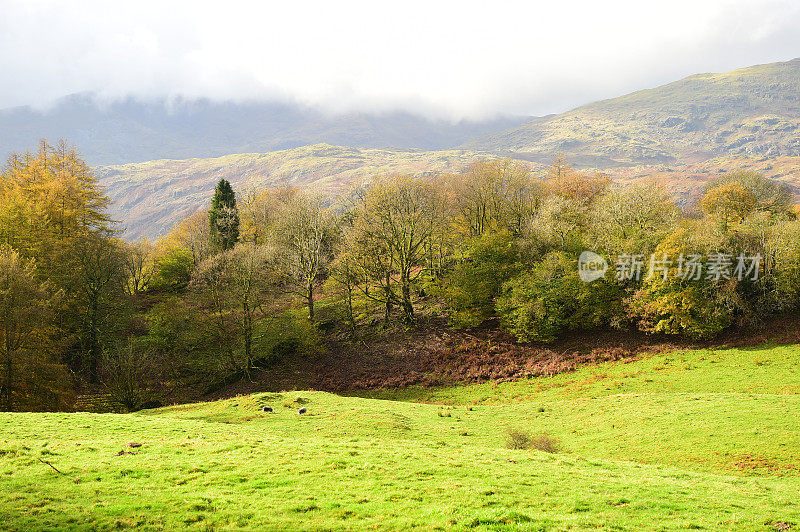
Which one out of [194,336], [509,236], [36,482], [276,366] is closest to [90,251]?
[194,336]

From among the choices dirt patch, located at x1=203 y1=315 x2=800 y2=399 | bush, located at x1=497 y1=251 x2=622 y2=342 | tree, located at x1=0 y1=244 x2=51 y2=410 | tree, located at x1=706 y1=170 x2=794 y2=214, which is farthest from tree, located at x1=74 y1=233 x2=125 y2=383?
tree, located at x1=706 y1=170 x2=794 y2=214

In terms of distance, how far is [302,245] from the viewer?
201ft

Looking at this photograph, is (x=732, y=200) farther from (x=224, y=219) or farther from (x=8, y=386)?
(x=8, y=386)

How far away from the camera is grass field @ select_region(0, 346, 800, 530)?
37.9 ft

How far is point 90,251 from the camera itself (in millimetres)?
51500

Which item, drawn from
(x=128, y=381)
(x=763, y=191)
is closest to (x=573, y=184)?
(x=763, y=191)

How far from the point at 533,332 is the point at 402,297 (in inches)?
803

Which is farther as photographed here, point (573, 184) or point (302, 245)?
point (573, 184)

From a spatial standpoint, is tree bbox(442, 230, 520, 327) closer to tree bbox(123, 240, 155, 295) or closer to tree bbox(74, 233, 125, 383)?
tree bbox(74, 233, 125, 383)

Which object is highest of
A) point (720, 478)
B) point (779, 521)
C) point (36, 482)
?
point (36, 482)

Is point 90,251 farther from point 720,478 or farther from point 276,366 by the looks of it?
point 720,478

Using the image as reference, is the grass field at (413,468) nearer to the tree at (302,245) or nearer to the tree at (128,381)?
the tree at (128,381)

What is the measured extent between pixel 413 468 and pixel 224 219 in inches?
2865

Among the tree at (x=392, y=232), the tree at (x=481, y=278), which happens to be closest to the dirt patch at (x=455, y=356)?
the tree at (x=481, y=278)
